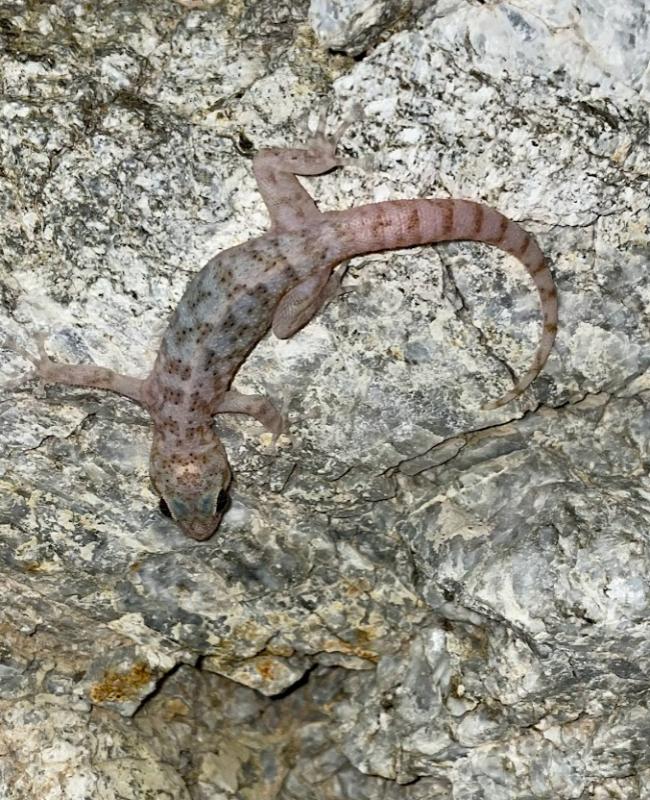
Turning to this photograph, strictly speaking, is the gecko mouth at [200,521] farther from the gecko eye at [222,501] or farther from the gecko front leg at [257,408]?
the gecko front leg at [257,408]

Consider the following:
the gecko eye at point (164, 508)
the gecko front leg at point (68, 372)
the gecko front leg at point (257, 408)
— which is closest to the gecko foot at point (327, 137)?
the gecko front leg at point (257, 408)

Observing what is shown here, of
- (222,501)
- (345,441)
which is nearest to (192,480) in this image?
(222,501)

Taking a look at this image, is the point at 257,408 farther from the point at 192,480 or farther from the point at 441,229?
the point at 441,229

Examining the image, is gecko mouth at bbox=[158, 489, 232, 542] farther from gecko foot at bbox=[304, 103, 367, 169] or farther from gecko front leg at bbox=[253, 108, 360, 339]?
gecko foot at bbox=[304, 103, 367, 169]

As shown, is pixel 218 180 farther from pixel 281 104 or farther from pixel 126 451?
pixel 126 451

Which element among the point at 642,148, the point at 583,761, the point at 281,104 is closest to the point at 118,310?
the point at 281,104

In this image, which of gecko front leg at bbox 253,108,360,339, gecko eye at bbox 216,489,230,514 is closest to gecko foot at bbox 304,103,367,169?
gecko front leg at bbox 253,108,360,339
